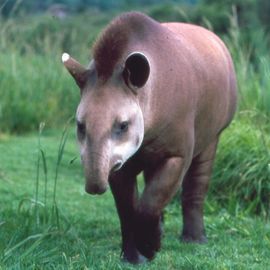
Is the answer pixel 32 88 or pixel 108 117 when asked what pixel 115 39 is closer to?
pixel 108 117

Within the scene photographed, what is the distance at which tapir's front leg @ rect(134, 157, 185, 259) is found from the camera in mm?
6121

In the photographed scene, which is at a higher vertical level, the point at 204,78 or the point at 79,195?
the point at 204,78

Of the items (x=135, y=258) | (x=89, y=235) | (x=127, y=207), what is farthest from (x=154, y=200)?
(x=89, y=235)

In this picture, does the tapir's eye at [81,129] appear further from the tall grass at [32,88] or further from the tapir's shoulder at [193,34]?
the tall grass at [32,88]

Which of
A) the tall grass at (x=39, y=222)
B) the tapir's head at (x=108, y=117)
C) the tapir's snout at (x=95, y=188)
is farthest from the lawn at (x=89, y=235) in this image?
the tapir's head at (x=108, y=117)

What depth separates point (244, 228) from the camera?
7.51 metres

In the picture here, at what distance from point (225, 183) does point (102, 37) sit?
10.5 ft

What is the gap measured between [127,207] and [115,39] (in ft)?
3.60

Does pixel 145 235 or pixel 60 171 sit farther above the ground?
pixel 145 235

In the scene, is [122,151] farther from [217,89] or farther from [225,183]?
[225,183]

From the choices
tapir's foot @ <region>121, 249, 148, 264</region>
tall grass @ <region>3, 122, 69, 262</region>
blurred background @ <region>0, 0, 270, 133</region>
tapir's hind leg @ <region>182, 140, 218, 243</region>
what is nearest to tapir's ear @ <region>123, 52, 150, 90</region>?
tall grass @ <region>3, 122, 69, 262</region>

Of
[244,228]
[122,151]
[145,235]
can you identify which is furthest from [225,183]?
[122,151]

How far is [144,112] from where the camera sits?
5.88 metres

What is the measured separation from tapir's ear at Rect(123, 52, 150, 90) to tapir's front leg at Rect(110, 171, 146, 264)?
777 mm
